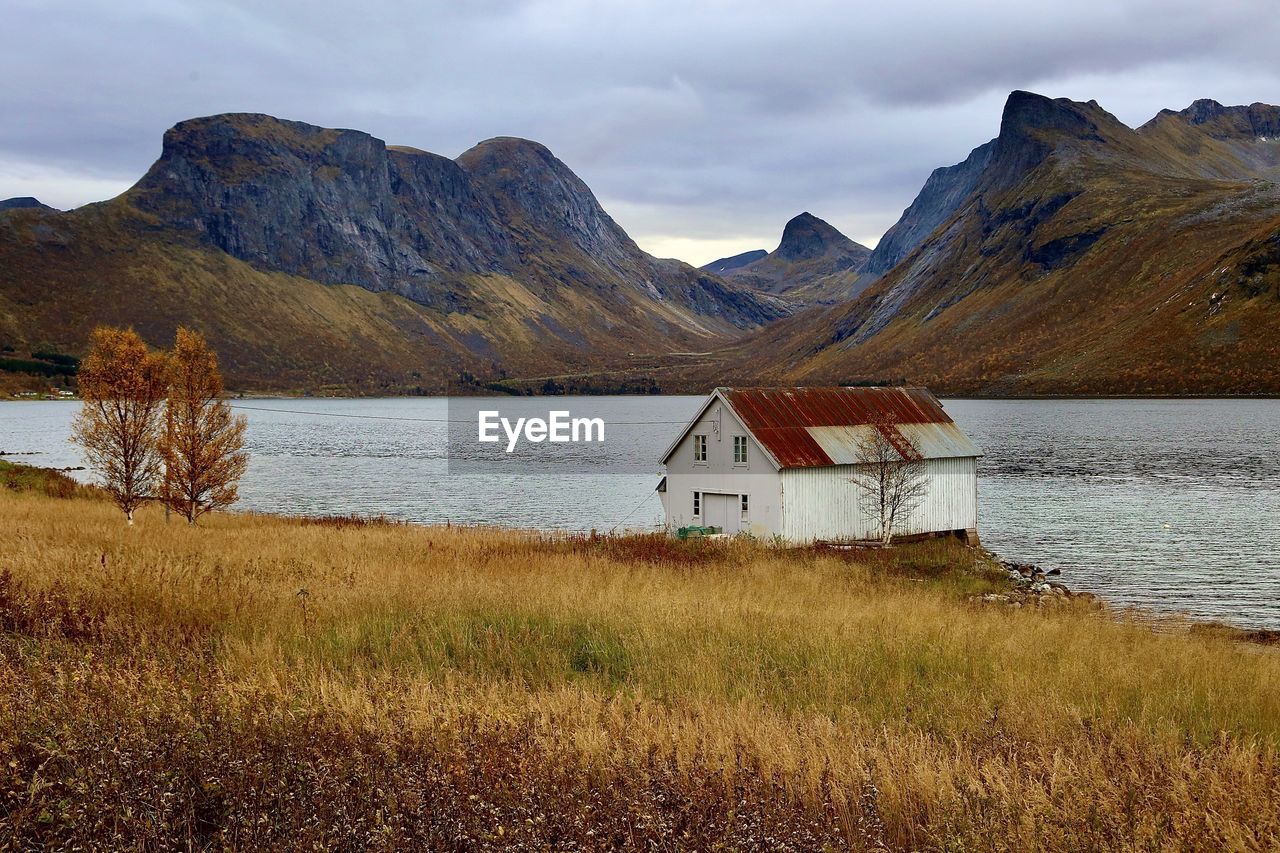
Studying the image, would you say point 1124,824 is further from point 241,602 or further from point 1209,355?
point 1209,355

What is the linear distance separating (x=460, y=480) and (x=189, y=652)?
75978mm

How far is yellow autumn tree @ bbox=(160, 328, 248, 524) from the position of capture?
34906 mm

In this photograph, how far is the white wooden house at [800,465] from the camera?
39.4m

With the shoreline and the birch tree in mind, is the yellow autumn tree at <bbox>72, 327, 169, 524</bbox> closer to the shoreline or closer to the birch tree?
the shoreline

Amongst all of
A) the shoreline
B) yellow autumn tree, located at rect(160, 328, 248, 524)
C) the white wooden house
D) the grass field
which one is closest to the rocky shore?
the shoreline

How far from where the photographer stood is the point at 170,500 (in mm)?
36406

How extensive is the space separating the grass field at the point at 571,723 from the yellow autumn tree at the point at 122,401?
63.2 ft

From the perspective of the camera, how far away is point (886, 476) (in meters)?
41.0

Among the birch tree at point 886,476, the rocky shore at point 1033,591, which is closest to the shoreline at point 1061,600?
the rocky shore at point 1033,591

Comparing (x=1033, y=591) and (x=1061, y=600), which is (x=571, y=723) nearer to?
(x=1061, y=600)

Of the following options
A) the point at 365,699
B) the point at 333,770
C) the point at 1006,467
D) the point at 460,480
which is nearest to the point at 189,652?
the point at 365,699

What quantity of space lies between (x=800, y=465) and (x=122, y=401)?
26.3 metres

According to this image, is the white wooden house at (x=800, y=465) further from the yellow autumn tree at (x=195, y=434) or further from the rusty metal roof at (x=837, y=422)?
the yellow autumn tree at (x=195, y=434)

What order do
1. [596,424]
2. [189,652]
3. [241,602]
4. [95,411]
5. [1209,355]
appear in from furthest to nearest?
[1209,355]
[596,424]
[95,411]
[241,602]
[189,652]
